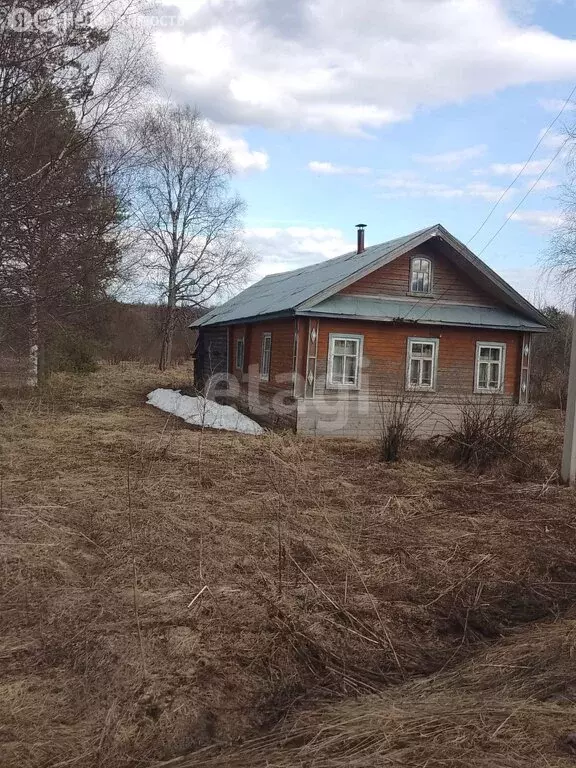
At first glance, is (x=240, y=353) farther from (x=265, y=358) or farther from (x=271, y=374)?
(x=271, y=374)

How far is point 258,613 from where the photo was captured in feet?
13.8

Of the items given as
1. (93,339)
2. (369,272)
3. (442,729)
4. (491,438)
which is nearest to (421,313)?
(369,272)

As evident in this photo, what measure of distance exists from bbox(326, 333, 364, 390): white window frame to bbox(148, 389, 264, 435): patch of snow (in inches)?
77.6

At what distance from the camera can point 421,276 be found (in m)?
14.7

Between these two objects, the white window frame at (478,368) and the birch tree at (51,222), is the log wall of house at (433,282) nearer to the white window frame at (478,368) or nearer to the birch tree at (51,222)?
the white window frame at (478,368)

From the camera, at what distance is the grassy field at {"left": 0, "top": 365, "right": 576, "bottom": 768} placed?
2760 mm

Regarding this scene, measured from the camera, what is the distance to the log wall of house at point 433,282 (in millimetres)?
14195

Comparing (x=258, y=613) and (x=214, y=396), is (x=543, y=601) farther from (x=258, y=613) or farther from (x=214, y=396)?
(x=214, y=396)

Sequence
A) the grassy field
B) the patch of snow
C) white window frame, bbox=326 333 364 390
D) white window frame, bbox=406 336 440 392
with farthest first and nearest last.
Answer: white window frame, bbox=406 336 440 392 < the patch of snow < white window frame, bbox=326 333 364 390 < the grassy field

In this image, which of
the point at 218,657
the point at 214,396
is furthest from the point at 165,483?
the point at 214,396

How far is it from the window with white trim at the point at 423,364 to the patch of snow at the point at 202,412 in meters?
3.87

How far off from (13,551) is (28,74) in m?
6.72

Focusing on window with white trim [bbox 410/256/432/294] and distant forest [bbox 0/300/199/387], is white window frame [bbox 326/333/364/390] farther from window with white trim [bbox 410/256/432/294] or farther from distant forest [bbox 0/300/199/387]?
distant forest [bbox 0/300/199/387]

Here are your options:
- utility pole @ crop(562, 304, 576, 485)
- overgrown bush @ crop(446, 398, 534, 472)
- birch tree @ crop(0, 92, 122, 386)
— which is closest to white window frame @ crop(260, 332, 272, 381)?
birch tree @ crop(0, 92, 122, 386)
